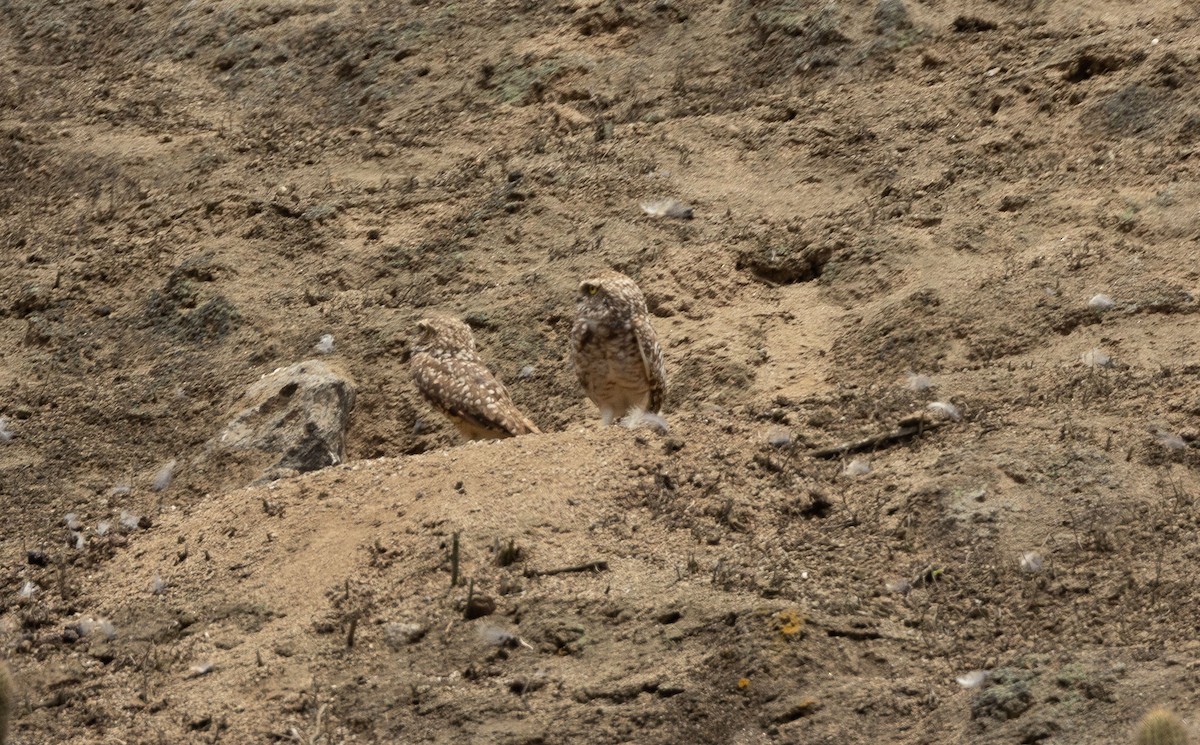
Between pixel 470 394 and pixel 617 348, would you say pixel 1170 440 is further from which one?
pixel 470 394

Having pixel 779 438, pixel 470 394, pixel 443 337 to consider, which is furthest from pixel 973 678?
pixel 443 337

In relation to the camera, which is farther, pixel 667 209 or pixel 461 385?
pixel 667 209

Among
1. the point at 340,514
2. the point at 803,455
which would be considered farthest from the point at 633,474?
the point at 340,514

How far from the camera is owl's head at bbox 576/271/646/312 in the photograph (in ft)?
27.5

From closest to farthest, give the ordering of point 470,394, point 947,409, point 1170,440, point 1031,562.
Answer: point 1031,562
point 1170,440
point 947,409
point 470,394

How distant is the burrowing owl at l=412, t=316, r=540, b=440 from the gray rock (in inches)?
22.4

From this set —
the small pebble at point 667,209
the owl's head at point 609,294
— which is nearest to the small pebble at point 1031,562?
the owl's head at point 609,294

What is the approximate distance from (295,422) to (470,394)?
1138 mm

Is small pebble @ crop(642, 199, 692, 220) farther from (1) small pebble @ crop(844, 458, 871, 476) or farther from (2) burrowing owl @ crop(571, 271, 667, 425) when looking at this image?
(1) small pebble @ crop(844, 458, 871, 476)

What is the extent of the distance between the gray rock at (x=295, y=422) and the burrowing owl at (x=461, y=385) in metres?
0.57

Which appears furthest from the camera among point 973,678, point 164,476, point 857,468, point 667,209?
point 667,209

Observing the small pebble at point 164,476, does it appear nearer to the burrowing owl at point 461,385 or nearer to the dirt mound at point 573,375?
the dirt mound at point 573,375

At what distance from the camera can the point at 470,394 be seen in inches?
338

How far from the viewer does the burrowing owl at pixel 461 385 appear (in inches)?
336
